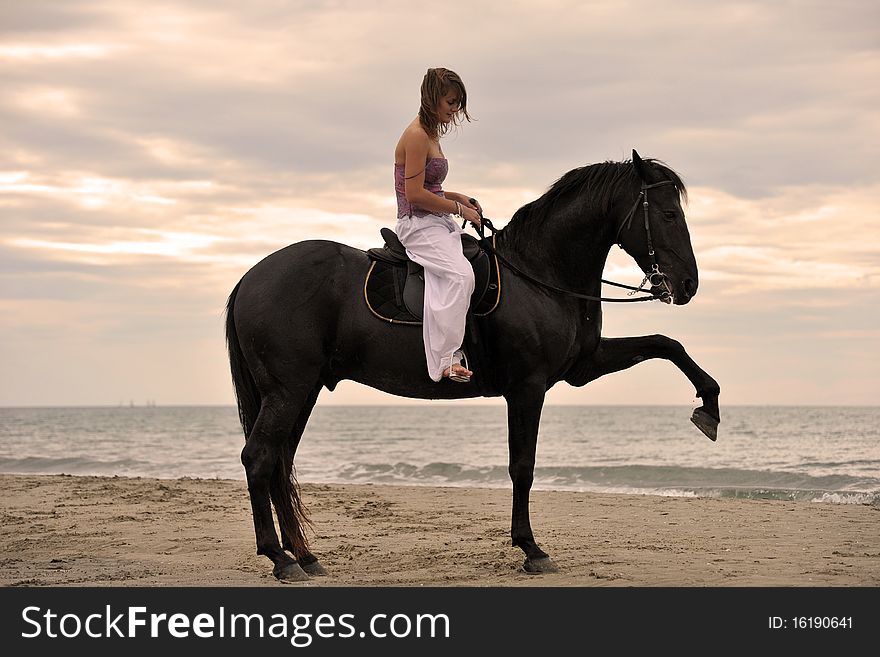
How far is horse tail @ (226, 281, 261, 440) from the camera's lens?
6527 mm

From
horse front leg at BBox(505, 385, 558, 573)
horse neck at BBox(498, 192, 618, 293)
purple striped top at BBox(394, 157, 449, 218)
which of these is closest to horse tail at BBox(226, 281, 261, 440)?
purple striped top at BBox(394, 157, 449, 218)

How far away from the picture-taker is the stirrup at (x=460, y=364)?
19.0 feet

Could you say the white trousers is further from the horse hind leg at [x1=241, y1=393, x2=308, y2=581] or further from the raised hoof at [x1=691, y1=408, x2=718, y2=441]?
the raised hoof at [x1=691, y1=408, x2=718, y2=441]

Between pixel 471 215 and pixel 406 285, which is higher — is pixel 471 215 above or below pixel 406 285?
above

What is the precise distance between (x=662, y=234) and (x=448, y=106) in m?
1.64

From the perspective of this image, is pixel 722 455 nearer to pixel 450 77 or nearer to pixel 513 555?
pixel 513 555

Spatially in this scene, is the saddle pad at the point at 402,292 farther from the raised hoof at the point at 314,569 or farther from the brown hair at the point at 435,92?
the raised hoof at the point at 314,569

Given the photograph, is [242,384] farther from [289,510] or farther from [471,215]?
[471,215]

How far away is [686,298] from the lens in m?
5.97

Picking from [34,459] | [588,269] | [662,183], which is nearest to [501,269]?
[588,269]

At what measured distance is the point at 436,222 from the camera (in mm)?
6094

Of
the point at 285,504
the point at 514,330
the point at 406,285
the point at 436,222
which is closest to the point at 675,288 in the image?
the point at 514,330

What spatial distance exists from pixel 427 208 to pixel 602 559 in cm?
292

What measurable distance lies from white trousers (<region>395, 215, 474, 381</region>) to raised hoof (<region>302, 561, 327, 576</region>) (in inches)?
64.0
